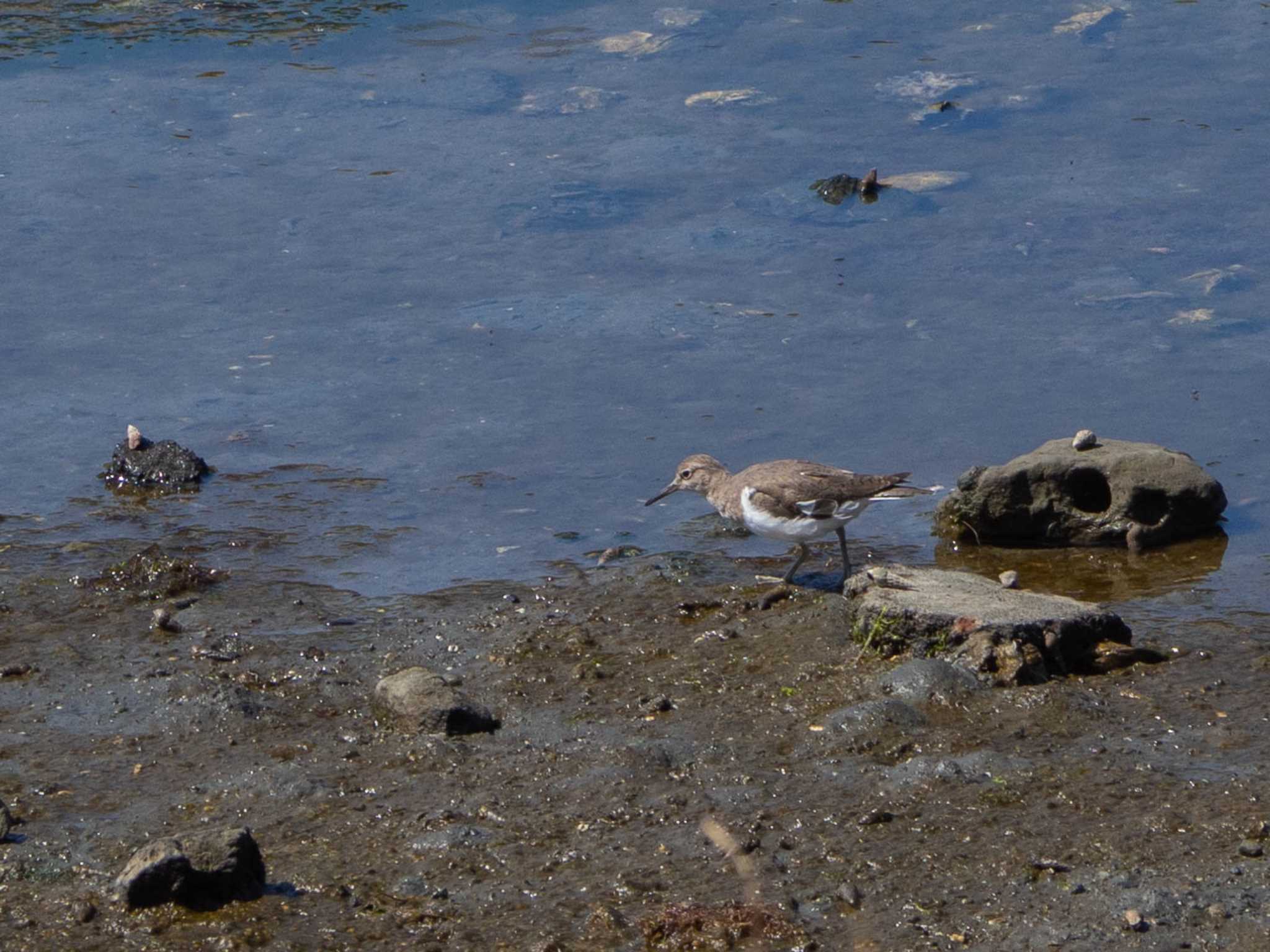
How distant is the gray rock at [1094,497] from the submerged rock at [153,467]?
410 centimetres

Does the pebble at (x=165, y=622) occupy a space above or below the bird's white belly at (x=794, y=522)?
below

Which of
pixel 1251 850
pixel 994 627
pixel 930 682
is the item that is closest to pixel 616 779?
pixel 930 682

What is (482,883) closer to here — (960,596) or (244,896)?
(244,896)

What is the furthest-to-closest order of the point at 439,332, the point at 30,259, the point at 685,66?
the point at 685,66
the point at 30,259
the point at 439,332

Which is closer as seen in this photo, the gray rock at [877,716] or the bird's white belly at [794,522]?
the gray rock at [877,716]

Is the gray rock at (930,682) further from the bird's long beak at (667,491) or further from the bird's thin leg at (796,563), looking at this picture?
the bird's long beak at (667,491)

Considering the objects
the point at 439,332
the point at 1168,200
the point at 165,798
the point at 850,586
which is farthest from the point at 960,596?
the point at 1168,200

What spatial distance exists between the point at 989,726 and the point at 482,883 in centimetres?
211

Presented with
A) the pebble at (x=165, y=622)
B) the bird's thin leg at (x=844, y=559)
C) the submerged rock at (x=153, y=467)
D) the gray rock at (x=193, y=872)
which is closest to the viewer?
the gray rock at (x=193, y=872)

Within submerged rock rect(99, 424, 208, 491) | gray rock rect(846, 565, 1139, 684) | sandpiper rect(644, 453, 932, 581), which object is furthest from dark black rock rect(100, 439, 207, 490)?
gray rock rect(846, 565, 1139, 684)

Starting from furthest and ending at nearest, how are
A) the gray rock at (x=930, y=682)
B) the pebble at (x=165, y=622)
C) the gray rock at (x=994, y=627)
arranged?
the pebble at (x=165, y=622) → the gray rock at (x=994, y=627) → the gray rock at (x=930, y=682)

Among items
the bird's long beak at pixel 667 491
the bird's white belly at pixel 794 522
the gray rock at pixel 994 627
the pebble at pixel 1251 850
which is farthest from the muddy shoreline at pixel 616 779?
the bird's long beak at pixel 667 491

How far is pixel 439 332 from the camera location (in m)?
Result: 11.0

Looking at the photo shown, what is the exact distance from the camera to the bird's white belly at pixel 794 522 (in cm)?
820
